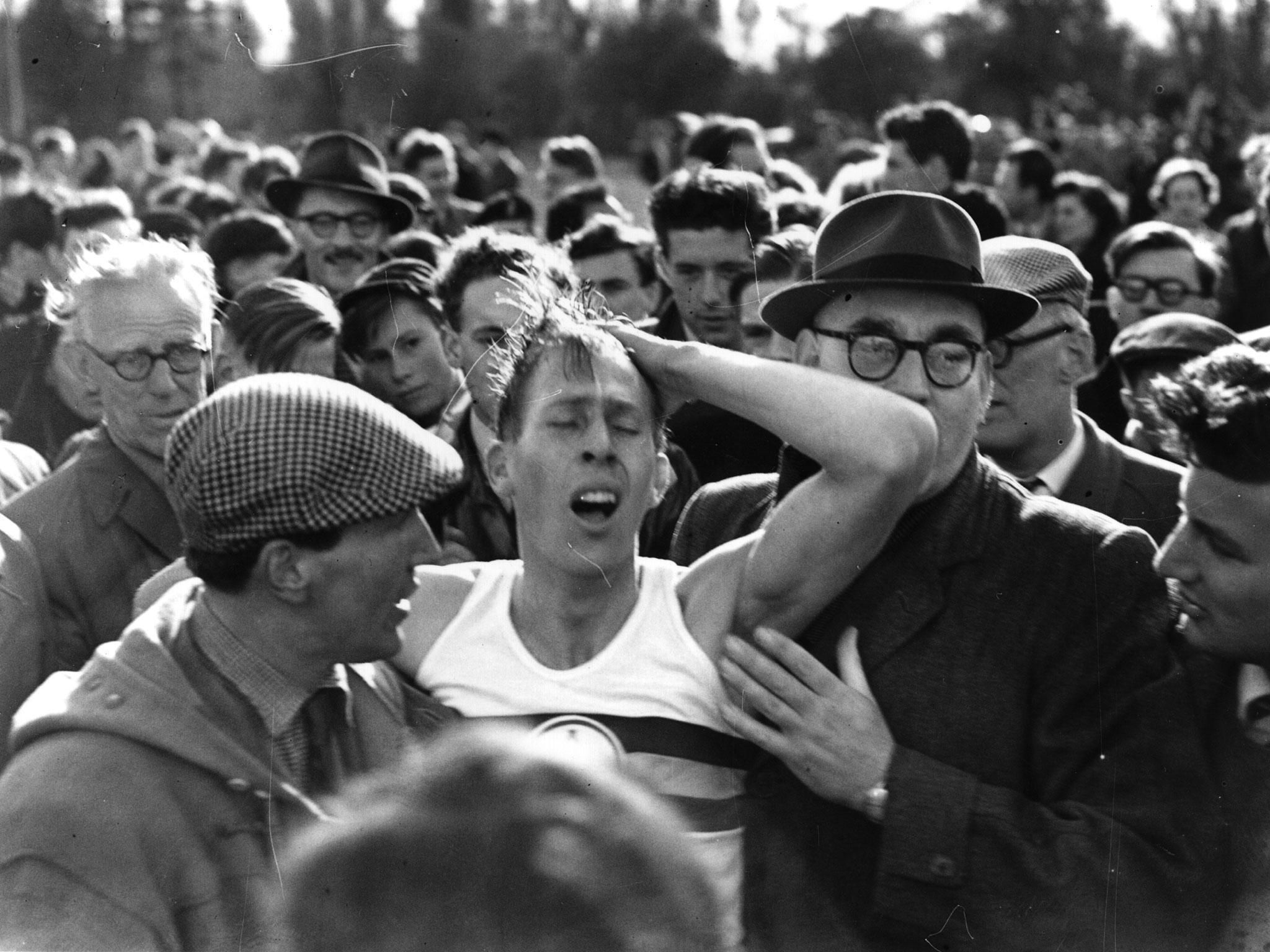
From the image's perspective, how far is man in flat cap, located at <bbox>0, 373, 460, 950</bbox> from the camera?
2115 mm

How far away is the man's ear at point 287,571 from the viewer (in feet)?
7.66

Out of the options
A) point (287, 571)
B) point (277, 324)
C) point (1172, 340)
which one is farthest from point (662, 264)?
point (287, 571)

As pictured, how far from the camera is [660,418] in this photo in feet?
9.13

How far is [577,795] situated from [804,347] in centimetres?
180

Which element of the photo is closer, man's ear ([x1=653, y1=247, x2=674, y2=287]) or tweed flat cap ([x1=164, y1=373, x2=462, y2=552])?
tweed flat cap ([x1=164, y1=373, x2=462, y2=552])

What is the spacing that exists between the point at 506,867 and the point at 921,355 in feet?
5.79

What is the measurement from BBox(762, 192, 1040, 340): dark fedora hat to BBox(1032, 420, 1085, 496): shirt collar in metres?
0.93

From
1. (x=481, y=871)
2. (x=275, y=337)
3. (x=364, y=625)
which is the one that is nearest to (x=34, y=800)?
(x=364, y=625)

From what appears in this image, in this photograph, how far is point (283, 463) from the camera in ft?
7.44

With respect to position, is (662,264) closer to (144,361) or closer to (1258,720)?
(144,361)

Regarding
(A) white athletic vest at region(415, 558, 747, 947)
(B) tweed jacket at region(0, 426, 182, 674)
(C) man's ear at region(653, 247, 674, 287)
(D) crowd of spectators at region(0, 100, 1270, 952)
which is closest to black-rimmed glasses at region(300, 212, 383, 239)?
(C) man's ear at region(653, 247, 674, 287)

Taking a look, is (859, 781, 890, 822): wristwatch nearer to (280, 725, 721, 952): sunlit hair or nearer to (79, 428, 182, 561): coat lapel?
(280, 725, 721, 952): sunlit hair

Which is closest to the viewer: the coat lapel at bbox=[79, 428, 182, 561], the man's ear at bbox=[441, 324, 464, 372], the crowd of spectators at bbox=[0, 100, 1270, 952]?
the crowd of spectators at bbox=[0, 100, 1270, 952]

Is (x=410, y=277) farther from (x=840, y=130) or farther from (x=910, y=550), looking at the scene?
(x=840, y=130)
